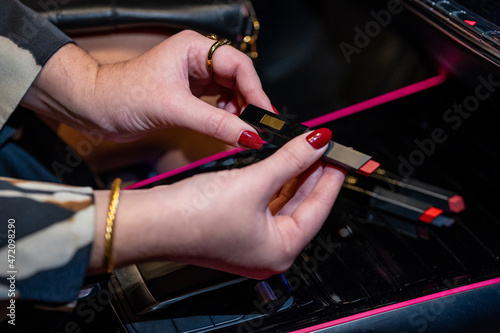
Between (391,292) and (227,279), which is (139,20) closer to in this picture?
(227,279)

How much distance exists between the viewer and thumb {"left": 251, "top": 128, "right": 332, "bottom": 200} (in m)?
0.49

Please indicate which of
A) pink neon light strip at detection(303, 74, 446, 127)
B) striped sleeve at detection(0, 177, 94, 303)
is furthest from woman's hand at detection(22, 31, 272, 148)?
striped sleeve at detection(0, 177, 94, 303)

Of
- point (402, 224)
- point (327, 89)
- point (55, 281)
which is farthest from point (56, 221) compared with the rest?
point (327, 89)

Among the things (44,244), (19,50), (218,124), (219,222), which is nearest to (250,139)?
(218,124)

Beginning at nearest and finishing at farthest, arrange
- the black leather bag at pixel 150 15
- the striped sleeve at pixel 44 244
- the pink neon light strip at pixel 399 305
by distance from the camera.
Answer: the striped sleeve at pixel 44 244, the pink neon light strip at pixel 399 305, the black leather bag at pixel 150 15

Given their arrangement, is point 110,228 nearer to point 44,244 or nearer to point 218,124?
point 44,244

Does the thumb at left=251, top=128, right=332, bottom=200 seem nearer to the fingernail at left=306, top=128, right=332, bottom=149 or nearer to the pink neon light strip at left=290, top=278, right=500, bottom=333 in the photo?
the fingernail at left=306, top=128, right=332, bottom=149

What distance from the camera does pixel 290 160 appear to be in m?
0.50

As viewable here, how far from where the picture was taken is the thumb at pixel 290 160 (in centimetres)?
49

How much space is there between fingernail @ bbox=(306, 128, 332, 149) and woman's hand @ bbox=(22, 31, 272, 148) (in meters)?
0.16

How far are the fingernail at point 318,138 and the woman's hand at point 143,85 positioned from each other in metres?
0.16

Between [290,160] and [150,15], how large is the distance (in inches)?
23.0

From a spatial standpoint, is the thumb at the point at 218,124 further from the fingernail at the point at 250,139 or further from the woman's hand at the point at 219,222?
the woman's hand at the point at 219,222

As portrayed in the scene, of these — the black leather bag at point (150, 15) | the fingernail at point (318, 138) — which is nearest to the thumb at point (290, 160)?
the fingernail at point (318, 138)
